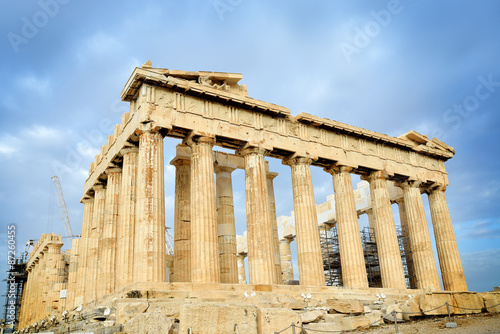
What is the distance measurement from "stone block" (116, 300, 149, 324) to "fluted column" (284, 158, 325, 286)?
11625 mm

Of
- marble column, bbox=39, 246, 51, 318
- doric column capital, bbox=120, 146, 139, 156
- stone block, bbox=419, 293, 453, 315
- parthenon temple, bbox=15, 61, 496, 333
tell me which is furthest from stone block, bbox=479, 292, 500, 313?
marble column, bbox=39, 246, 51, 318

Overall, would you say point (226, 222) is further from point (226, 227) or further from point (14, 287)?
point (14, 287)

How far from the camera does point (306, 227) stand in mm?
24406

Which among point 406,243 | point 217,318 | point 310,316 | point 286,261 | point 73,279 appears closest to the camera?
point 217,318

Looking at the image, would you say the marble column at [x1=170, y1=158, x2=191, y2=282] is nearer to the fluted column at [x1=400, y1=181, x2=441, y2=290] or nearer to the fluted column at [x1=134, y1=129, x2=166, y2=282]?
the fluted column at [x1=134, y1=129, x2=166, y2=282]

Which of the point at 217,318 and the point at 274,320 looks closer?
the point at 217,318

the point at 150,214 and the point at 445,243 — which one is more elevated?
the point at 150,214

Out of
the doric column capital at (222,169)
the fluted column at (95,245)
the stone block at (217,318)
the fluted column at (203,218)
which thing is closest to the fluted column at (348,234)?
the doric column capital at (222,169)

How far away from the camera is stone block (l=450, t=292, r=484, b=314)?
760 inches

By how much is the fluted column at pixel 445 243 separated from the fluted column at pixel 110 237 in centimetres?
2209

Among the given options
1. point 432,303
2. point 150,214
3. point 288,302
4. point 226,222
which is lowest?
point 432,303

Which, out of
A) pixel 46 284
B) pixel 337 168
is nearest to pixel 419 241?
pixel 337 168

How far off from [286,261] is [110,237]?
18.1 meters

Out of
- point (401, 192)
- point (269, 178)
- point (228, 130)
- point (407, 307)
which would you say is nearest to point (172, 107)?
point (228, 130)
